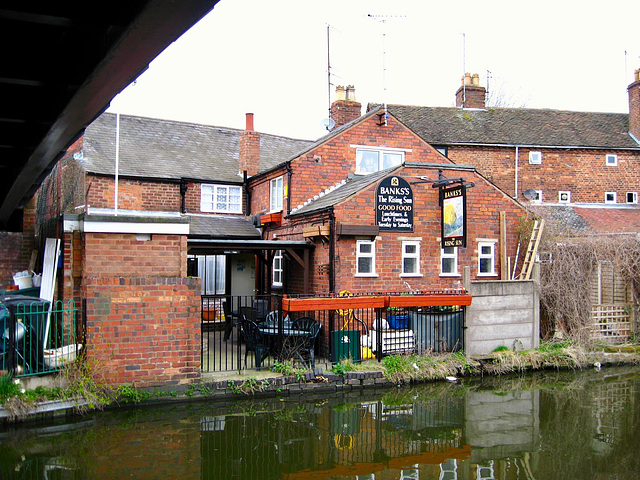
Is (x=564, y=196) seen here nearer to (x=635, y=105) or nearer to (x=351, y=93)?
(x=635, y=105)

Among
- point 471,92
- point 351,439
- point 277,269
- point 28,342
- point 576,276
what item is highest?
point 471,92

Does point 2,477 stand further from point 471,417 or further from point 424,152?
point 424,152

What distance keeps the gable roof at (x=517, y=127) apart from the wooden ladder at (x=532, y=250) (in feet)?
26.6

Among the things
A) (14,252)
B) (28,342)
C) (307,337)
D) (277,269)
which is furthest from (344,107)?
(28,342)

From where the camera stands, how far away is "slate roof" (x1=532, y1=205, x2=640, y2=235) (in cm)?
1948

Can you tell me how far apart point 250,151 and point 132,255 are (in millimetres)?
10248

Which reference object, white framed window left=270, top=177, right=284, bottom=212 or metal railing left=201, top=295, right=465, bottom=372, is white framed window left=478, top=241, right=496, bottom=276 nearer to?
metal railing left=201, top=295, right=465, bottom=372

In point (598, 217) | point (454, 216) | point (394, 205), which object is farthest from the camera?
point (598, 217)

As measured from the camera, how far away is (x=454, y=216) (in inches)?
522

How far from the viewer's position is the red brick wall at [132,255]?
29.8ft

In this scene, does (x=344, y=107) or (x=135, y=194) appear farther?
(x=344, y=107)

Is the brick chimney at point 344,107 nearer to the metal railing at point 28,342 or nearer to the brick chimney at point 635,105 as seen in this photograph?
the brick chimney at point 635,105

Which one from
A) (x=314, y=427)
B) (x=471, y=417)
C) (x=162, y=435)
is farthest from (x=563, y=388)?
(x=162, y=435)

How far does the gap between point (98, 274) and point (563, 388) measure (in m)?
9.11
